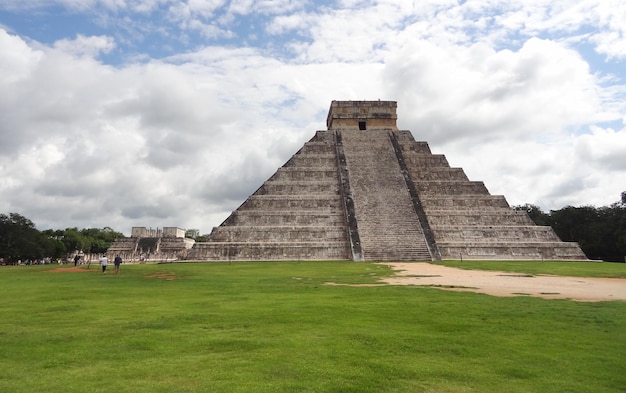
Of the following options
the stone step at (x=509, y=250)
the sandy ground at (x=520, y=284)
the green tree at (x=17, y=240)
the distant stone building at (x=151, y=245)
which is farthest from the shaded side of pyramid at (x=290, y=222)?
the green tree at (x=17, y=240)

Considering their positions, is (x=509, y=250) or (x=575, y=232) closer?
(x=509, y=250)

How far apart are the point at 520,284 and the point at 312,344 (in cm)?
1083

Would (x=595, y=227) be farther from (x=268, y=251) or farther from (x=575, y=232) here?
(x=268, y=251)

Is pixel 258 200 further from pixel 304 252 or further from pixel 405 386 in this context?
pixel 405 386

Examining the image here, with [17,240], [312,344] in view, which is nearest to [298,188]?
[312,344]

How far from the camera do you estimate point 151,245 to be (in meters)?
44.9

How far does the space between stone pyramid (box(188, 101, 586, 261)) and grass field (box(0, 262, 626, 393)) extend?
16.6 meters

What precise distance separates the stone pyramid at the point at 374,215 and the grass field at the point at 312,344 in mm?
16614

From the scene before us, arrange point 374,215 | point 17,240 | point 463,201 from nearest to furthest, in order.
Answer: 1. point 374,215
2. point 463,201
3. point 17,240

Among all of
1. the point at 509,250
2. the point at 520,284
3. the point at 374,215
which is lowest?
the point at 520,284

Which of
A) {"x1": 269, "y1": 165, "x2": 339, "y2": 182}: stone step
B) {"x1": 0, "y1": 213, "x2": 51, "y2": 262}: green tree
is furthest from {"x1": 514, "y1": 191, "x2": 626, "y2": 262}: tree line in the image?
{"x1": 0, "y1": 213, "x2": 51, "y2": 262}: green tree

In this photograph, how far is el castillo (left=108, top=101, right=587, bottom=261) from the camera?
94.7 ft

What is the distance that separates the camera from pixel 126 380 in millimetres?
5523

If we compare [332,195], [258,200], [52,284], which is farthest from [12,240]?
[52,284]
